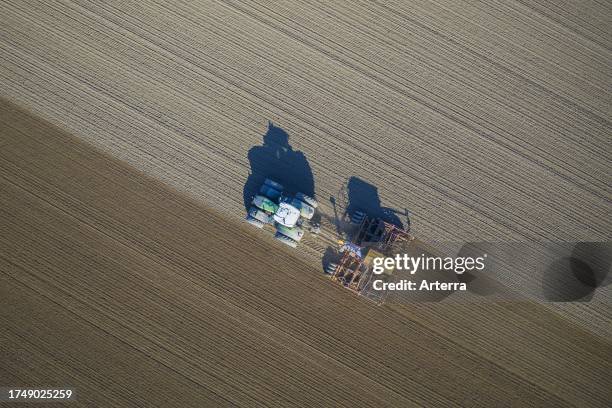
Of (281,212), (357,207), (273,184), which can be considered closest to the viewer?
(281,212)

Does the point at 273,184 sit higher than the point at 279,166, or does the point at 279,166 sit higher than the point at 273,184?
the point at 279,166

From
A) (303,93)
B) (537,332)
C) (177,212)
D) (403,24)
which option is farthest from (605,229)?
(177,212)

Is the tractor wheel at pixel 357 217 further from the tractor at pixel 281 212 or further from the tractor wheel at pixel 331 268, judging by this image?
the tractor wheel at pixel 331 268

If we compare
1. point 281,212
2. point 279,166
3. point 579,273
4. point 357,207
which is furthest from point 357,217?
point 579,273

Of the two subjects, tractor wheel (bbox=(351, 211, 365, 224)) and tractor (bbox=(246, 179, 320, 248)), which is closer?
tractor (bbox=(246, 179, 320, 248))

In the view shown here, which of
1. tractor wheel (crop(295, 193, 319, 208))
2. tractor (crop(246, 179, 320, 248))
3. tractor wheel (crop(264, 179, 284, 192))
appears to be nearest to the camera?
tractor (crop(246, 179, 320, 248))

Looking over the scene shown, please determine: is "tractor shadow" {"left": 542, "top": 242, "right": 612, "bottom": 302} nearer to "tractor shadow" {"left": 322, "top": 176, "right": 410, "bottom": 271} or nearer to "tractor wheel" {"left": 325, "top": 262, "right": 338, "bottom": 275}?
"tractor shadow" {"left": 322, "top": 176, "right": 410, "bottom": 271}

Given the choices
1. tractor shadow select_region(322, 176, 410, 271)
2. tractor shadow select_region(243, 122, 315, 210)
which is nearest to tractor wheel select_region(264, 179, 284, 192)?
tractor shadow select_region(243, 122, 315, 210)

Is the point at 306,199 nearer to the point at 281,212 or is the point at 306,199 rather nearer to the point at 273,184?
the point at 281,212

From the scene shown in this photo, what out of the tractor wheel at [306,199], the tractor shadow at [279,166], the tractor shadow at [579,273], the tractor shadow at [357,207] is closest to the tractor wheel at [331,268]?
the tractor shadow at [357,207]
